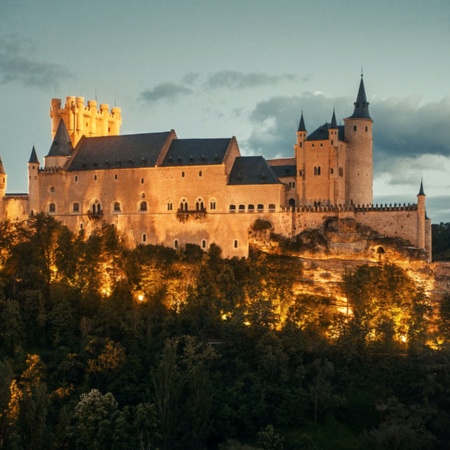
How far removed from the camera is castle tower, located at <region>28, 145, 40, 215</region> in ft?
291

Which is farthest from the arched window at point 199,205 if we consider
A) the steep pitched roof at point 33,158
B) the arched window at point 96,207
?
the steep pitched roof at point 33,158

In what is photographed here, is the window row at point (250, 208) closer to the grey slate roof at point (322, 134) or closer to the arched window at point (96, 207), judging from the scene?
the grey slate roof at point (322, 134)

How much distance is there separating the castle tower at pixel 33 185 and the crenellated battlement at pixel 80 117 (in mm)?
5046

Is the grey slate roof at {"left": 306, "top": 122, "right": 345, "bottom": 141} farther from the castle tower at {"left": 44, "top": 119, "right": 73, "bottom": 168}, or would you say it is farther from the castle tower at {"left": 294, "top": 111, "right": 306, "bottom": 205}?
the castle tower at {"left": 44, "top": 119, "right": 73, "bottom": 168}

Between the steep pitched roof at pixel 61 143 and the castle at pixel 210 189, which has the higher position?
the steep pitched roof at pixel 61 143

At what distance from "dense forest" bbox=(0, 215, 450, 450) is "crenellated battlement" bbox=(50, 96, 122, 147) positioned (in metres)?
13.1

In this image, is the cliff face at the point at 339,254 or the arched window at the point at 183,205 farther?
the arched window at the point at 183,205

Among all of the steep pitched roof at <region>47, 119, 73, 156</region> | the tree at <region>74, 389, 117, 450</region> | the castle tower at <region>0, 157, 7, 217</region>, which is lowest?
the tree at <region>74, 389, 117, 450</region>

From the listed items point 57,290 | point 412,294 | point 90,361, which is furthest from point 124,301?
point 412,294

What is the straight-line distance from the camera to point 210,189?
83812 mm

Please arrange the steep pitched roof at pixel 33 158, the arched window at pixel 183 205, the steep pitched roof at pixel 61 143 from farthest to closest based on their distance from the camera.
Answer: the steep pitched roof at pixel 61 143, the steep pitched roof at pixel 33 158, the arched window at pixel 183 205

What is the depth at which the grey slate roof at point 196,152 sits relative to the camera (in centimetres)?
8488

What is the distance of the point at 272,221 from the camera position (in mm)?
82125

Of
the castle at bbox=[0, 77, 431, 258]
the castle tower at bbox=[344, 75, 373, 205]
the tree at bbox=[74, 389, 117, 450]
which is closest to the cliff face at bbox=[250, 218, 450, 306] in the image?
the castle at bbox=[0, 77, 431, 258]
